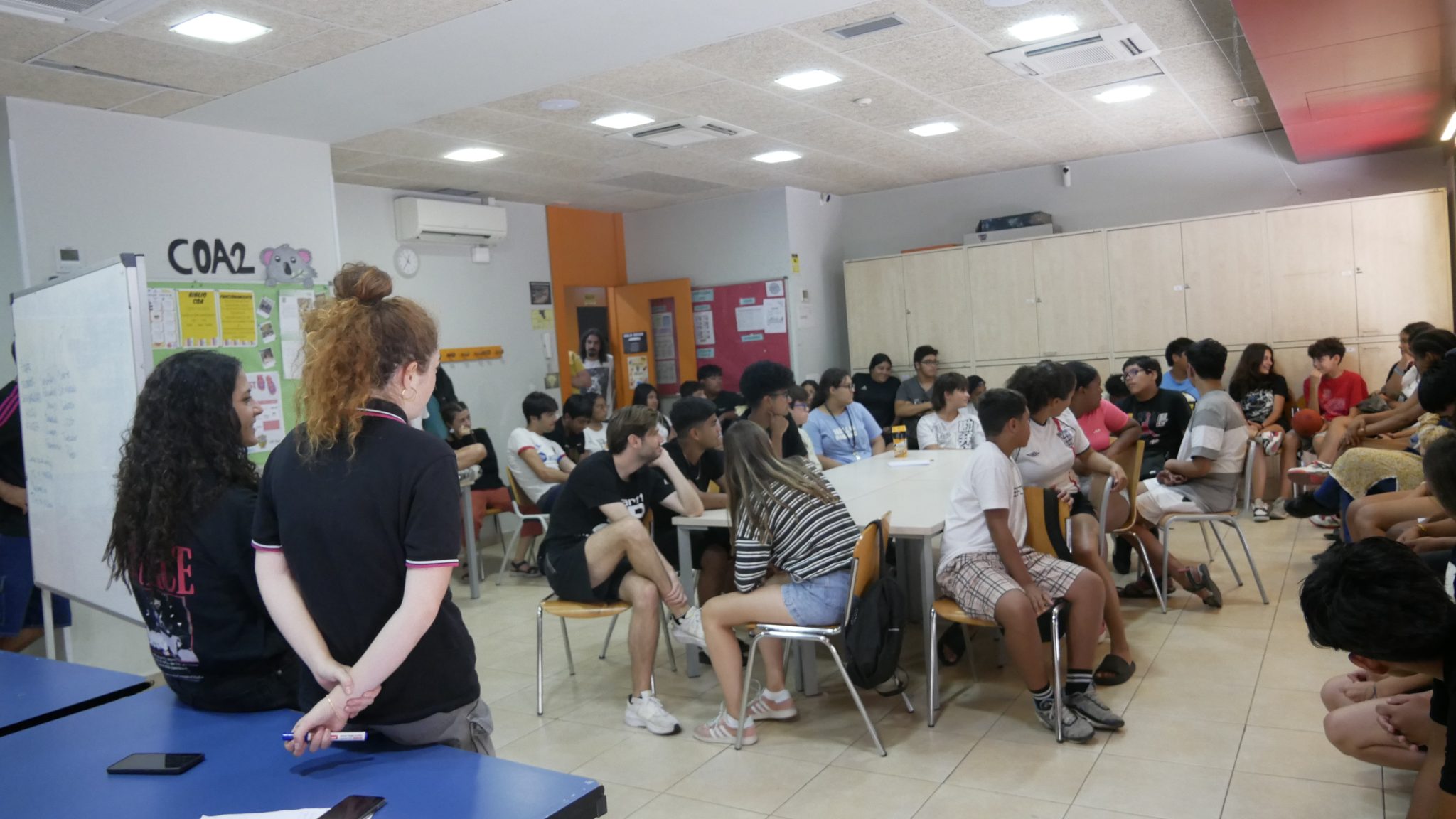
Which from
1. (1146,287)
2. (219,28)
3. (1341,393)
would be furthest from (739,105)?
(1341,393)

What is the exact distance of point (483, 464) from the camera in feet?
23.6

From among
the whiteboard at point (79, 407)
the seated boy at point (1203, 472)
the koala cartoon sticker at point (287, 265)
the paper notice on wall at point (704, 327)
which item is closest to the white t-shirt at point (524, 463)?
the koala cartoon sticker at point (287, 265)

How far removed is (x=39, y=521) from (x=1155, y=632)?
458 cm

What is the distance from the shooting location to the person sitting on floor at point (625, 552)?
12.6 feet

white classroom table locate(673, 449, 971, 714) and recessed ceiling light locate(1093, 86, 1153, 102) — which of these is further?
recessed ceiling light locate(1093, 86, 1153, 102)

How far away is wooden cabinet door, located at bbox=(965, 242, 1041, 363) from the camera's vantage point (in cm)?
865

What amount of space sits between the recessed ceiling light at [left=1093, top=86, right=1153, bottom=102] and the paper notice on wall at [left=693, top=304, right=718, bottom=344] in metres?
4.13

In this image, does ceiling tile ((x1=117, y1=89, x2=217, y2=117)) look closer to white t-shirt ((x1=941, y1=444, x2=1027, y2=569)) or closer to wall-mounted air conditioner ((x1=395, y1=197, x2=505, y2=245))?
wall-mounted air conditioner ((x1=395, y1=197, x2=505, y2=245))

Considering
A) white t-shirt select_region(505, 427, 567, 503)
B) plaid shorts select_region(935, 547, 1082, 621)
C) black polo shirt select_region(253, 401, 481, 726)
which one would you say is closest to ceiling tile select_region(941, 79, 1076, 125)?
plaid shorts select_region(935, 547, 1082, 621)

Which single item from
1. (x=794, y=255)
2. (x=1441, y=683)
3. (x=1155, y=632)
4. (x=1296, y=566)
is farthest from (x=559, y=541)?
(x=794, y=255)

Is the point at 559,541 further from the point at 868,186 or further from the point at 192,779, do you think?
the point at 868,186

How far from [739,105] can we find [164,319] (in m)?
3.22

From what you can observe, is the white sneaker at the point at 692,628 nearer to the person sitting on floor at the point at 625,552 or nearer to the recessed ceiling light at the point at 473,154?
the person sitting on floor at the point at 625,552

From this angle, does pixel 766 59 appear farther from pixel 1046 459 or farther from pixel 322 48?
pixel 1046 459
